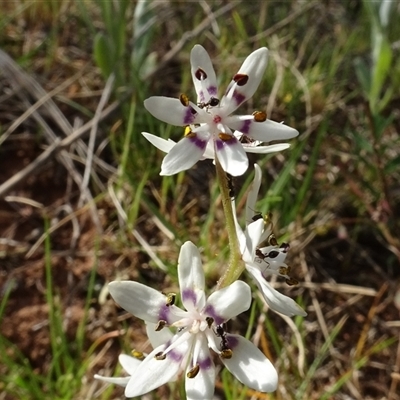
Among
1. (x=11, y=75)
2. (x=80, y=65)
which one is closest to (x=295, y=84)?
(x=80, y=65)

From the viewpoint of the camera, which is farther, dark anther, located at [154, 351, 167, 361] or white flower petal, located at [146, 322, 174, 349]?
white flower petal, located at [146, 322, 174, 349]

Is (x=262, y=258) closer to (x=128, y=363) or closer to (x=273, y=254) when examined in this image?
(x=273, y=254)

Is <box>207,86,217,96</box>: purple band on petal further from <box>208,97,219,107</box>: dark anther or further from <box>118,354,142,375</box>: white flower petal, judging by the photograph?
<box>118,354,142,375</box>: white flower petal

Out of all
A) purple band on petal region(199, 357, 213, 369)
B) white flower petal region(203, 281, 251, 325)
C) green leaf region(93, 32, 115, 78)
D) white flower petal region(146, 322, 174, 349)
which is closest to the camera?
white flower petal region(203, 281, 251, 325)

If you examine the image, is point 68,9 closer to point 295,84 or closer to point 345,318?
point 295,84

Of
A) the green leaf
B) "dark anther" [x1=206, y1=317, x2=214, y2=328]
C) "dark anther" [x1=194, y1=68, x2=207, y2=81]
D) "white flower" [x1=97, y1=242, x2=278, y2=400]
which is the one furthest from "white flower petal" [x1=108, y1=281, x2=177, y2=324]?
the green leaf

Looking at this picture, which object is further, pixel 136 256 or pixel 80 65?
pixel 80 65
